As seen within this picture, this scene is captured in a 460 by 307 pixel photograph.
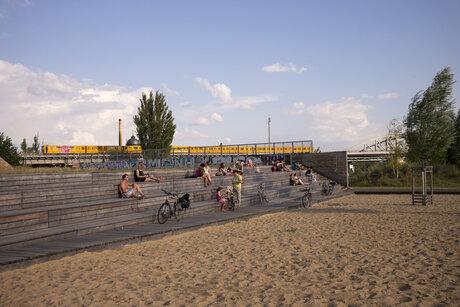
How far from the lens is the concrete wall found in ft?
103

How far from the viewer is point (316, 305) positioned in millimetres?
5332

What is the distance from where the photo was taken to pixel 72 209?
10.9m

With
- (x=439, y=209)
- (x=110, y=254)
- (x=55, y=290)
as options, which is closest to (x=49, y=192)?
(x=110, y=254)

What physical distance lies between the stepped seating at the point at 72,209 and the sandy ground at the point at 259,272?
1.82 m

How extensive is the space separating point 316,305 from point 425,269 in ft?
9.98

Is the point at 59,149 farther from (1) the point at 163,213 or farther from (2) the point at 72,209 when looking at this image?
(2) the point at 72,209

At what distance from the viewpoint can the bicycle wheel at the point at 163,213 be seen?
1224 centimetres

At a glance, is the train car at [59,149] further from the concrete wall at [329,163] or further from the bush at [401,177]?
the bush at [401,177]

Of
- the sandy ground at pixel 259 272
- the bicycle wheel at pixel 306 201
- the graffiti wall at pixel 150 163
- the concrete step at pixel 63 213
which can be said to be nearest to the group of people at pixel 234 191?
the concrete step at pixel 63 213

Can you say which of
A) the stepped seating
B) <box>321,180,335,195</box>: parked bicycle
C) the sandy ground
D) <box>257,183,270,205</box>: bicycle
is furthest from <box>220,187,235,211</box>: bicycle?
<box>321,180,335,195</box>: parked bicycle

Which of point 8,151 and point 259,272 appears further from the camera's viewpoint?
point 8,151

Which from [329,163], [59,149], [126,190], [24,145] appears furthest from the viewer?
[24,145]

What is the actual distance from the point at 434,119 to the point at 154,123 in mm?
33845

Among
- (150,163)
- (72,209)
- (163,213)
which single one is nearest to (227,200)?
(163,213)
